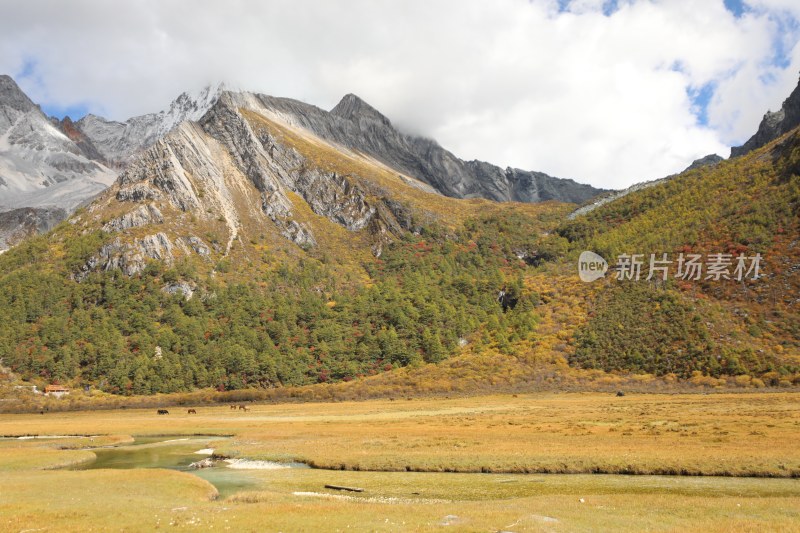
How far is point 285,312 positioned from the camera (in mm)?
157875

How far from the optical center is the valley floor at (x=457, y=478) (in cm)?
2308

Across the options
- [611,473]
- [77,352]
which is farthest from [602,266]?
[77,352]

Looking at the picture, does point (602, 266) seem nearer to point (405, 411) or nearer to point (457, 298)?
point (457, 298)

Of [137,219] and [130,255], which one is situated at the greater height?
[137,219]

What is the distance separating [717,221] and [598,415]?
11523 centimetres
